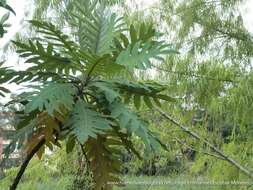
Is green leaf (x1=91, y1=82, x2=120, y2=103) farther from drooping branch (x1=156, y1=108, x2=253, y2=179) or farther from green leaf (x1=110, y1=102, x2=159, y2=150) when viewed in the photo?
drooping branch (x1=156, y1=108, x2=253, y2=179)

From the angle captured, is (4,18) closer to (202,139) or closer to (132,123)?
(132,123)

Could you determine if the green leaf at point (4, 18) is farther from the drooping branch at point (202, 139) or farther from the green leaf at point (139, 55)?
Result: the drooping branch at point (202, 139)

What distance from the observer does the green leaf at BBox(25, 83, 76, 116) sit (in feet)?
2.61

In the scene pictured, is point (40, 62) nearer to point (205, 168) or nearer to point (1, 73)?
point (1, 73)

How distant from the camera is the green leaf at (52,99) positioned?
796 mm

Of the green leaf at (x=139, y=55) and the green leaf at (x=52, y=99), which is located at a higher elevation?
the green leaf at (x=139, y=55)

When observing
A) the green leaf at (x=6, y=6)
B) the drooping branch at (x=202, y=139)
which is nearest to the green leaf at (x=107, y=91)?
the green leaf at (x=6, y=6)

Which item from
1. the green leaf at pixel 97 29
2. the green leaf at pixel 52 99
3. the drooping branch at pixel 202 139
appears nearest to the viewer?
the green leaf at pixel 52 99

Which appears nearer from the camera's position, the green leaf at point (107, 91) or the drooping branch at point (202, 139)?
the green leaf at point (107, 91)

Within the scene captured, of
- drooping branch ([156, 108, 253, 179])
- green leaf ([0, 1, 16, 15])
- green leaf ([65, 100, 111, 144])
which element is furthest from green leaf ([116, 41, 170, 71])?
drooping branch ([156, 108, 253, 179])

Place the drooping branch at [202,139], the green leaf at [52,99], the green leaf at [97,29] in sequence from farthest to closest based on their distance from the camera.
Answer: the drooping branch at [202,139] → the green leaf at [97,29] → the green leaf at [52,99]

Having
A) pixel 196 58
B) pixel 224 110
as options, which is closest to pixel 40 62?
pixel 224 110

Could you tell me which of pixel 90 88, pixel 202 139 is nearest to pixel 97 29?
pixel 90 88

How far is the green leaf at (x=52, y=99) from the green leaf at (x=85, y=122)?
19 millimetres
